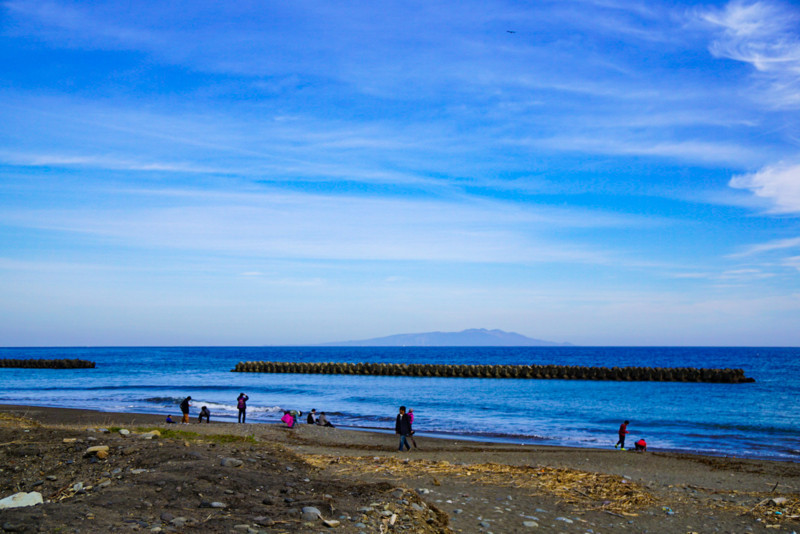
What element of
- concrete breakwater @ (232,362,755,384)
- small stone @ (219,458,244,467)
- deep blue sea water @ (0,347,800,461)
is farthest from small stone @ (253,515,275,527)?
concrete breakwater @ (232,362,755,384)

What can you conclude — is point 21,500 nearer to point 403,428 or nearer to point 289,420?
point 403,428

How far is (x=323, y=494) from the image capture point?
9125mm

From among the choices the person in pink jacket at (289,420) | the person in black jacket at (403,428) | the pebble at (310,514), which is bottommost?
the person in pink jacket at (289,420)

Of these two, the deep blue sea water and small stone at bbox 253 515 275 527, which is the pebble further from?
the deep blue sea water

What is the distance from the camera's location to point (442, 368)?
82.9 m

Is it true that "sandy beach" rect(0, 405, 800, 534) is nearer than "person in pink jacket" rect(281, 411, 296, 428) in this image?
Yes

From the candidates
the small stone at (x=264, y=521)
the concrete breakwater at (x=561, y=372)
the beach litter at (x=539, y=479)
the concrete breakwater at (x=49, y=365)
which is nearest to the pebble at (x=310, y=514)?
the small stone at (x=264, y=521)

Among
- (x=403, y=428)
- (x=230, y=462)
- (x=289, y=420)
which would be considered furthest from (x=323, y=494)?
(x=289, y=420)

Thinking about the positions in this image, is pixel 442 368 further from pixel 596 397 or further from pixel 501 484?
pixel 501 484

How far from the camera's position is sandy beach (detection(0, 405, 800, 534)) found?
7.21m

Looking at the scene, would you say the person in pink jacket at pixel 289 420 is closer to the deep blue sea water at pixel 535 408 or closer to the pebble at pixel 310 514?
the deep blue sea water at pixel 535 408

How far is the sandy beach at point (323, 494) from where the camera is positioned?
7.21 m

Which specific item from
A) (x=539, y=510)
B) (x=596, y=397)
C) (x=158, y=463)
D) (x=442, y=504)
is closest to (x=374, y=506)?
(x=442, y=504)

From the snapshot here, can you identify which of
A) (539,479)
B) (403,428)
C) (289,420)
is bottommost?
(289,420)
